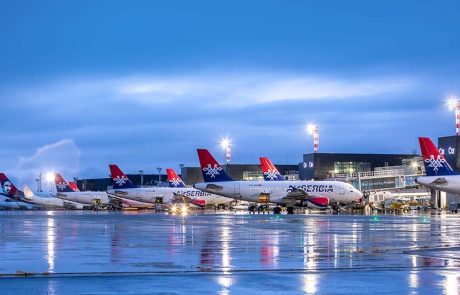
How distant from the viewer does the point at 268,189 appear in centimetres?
10212

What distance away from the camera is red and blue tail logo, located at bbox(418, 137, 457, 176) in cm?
8250

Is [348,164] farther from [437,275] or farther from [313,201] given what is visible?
[437,275]

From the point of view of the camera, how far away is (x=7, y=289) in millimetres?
16031

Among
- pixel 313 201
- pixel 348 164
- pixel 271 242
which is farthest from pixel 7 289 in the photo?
pixel 348 164

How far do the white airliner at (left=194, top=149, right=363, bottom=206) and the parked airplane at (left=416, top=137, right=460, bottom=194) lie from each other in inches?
782

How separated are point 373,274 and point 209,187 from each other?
273 ft

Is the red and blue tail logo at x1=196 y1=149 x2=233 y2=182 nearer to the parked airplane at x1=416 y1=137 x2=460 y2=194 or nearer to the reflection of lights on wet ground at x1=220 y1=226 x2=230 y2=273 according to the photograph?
the parked airplane at x1=416 y1=137 x2=460 y2=194

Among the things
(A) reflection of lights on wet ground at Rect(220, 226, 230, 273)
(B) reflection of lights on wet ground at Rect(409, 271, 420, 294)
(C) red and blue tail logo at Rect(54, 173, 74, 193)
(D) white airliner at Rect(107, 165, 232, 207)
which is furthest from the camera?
(C) red and blue tail logo at Rect(54, 173, 74, 193)

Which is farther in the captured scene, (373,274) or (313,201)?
(313,201)

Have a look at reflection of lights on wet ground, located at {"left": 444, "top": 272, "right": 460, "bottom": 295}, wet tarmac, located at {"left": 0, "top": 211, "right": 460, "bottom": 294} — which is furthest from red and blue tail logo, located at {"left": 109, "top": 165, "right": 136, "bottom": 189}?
reflection of lights on wet ground, located at {"left": 444, "top": 272, "right": 460, "bottom": 295}

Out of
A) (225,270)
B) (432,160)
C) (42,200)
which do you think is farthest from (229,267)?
(42,200)

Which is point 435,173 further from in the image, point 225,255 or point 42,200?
point 42,200

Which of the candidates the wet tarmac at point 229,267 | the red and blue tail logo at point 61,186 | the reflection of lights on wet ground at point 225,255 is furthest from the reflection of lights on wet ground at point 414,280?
the red and blue tail logo at point 61,186

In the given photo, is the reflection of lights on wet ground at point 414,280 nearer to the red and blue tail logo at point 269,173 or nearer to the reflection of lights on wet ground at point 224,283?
the reflection of lights on wet ground at point 224,283
